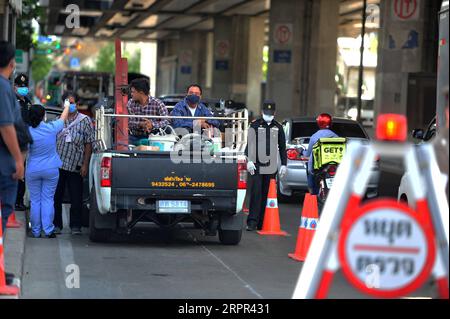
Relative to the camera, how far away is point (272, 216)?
15227 millimetres

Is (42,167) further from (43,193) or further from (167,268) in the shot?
(167,268)

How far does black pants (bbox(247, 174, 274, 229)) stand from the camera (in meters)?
15.4

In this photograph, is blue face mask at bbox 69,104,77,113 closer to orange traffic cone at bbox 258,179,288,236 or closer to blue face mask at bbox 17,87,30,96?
blue face mask at bbox 17,87,30,96

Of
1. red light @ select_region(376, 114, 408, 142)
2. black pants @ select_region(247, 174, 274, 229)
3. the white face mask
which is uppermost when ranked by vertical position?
red light @ select_region(376, 114, 408, 142)

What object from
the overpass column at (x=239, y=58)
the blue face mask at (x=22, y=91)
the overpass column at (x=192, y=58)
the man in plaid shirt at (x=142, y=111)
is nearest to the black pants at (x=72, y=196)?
the man in plaid shirt at (x=142, y=111)

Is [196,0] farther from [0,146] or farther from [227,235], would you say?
[0,146]

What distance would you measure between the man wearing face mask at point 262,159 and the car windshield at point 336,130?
171 inches

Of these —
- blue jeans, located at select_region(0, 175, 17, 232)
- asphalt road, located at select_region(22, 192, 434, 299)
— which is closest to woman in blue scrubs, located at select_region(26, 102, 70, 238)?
asphalt road, located at select_region(22, 192, 434, 299)

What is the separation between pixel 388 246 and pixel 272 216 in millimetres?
8889

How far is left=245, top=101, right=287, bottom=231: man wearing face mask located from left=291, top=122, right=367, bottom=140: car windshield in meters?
4.33

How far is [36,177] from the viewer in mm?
13344

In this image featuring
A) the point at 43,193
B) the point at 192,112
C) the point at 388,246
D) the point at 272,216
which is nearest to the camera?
the point at 388,246

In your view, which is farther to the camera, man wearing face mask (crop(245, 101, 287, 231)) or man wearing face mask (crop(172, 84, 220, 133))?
man wearing face mask (crop(245, 101, 287, 231))

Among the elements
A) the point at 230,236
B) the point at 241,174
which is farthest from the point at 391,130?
the point at 230,236
